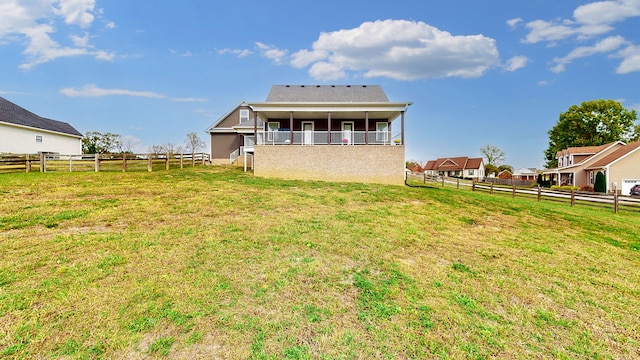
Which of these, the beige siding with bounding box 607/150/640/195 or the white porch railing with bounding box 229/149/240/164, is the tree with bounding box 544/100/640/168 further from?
the white porch railing with bounding box 229/149/240/164

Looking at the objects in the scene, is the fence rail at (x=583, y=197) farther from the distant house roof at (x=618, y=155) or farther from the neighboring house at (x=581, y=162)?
the neighboring house at (x=581, y=162)

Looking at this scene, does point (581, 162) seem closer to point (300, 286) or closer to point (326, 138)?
point (326, 138)

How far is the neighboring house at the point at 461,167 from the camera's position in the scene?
62.4 m

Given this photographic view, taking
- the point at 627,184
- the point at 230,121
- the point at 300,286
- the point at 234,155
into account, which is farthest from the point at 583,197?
the point at 230,121

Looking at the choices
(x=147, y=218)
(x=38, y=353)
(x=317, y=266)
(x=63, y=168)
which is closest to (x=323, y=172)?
(x=147, y=218)

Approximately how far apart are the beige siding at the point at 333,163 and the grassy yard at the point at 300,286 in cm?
919

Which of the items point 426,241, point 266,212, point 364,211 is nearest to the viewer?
point 426,241

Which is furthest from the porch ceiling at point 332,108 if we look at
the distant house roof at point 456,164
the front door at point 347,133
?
the distant house roof at point 456,164

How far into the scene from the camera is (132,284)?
4254 millimetres

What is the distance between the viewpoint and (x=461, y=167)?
64.7 metres

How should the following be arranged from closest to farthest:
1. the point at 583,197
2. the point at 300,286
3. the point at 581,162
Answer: the point at 300,286, the point at 583,197, the point at 581,162

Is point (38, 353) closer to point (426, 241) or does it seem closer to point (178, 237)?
point (178, 237)

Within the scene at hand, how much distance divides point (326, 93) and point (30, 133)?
26.3 m

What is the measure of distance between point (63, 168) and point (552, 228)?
2585cm
